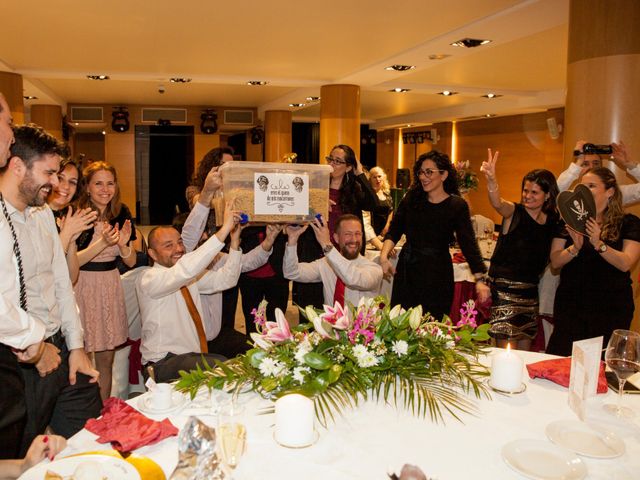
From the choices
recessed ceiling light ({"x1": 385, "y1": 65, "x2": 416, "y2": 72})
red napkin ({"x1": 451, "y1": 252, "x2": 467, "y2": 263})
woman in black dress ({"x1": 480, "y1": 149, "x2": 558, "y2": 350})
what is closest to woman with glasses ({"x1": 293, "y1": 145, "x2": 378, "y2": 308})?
woman in black dress ({"x1": 480, "y1": 149, "x2": 558, "y2": 350})

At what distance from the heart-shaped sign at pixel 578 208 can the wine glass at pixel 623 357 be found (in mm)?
1345

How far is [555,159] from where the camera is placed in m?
12.2

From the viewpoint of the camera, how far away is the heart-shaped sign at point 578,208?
2.96 meters

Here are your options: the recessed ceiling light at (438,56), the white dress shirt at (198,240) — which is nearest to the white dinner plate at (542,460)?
the white dress shirt at (198,240)

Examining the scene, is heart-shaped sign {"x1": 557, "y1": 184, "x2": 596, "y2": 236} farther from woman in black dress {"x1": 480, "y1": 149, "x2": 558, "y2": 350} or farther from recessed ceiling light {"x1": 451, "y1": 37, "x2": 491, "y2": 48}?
recessed ceiling light {"x1": 451, "y1": 37, "x2": 491, "y2": 48}

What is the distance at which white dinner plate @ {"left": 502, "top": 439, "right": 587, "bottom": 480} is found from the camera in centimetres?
136

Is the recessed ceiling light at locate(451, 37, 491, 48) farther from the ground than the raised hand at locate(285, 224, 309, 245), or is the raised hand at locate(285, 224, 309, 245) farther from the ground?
the recessed ceiling light at locate(451, 37, 491, 48)

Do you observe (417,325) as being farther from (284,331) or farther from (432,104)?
(432,104)

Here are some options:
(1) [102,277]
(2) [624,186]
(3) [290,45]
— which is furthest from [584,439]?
(3) [290,45]

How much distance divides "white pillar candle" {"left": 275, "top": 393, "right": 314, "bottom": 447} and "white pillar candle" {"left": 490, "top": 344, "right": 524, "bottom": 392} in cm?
74

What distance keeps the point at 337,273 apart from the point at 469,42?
12.1ft

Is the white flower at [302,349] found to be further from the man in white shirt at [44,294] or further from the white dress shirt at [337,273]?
the white dress shirt at [337,273]

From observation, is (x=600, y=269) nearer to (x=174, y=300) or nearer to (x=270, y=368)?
(x=270, y=368)

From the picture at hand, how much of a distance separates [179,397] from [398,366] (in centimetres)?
72
